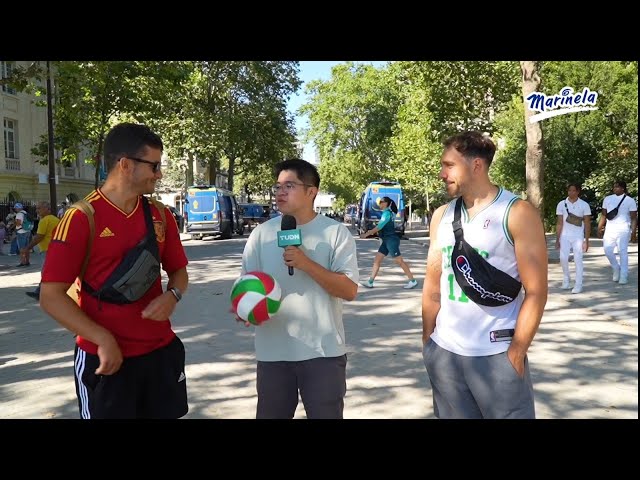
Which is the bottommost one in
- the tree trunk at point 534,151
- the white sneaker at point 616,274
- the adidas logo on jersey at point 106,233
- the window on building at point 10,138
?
the white sneaker at point 616,274

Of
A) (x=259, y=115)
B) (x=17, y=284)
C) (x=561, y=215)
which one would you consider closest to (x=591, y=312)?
(x=561, y=215)

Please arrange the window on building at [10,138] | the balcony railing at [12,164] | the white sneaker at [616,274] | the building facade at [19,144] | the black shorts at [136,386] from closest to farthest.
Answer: the black shorts at [136,386] < the white sneaker at [616,274] < the building facade at [19,144] < the balcony railing at [12,164] < the window on building at [10,138]

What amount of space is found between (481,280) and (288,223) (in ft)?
3.12

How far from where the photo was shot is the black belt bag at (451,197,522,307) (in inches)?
110

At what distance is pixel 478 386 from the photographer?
9.29 ft

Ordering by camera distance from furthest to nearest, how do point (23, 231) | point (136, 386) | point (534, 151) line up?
point (23, 231), point (534, 151), point (136, 386)

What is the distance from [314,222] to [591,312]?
714cm

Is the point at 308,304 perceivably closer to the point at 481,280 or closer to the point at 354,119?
the point at 481,280

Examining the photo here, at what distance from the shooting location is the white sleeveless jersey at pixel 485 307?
2809 mm

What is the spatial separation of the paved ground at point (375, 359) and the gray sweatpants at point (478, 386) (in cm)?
181

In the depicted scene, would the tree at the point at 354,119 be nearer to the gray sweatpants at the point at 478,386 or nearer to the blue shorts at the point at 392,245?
the blue shorts at the point at 392,245

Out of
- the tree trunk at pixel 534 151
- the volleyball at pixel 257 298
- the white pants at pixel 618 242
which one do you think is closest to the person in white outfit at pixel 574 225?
the white pants at pixel 618 242

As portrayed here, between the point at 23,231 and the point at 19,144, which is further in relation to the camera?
the point at 19,144

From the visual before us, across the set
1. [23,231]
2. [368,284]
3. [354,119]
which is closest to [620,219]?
[368,284]
